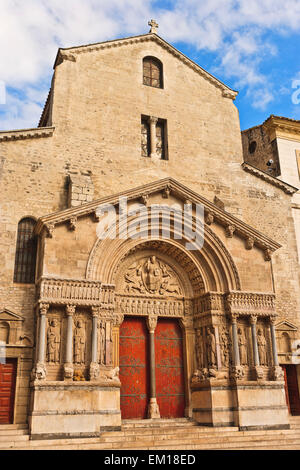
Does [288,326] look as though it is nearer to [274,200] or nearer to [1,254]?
[274,200]

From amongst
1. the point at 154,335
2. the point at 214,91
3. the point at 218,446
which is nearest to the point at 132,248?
the point at 154,335

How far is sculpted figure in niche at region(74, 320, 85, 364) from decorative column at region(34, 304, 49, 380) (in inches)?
36.6

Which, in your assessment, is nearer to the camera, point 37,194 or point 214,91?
point 37,194

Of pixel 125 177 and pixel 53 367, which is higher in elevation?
pixel 125 177

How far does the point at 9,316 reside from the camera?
13883mm

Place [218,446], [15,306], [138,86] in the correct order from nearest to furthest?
1. [218,446]
2. [15,306]
3. [138,86]

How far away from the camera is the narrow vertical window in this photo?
18344mm

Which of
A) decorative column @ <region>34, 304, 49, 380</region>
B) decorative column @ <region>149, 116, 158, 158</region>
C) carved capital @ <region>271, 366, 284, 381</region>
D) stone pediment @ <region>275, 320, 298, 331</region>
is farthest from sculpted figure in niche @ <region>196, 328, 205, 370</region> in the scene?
decorative column @ <region>149, 116, 158, 158</region>

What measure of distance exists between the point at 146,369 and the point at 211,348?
226cm

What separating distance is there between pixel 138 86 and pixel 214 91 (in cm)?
364

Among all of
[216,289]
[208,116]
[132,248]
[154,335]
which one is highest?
[208,116]

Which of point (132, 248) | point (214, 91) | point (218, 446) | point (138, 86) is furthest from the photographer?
point (214, 91)

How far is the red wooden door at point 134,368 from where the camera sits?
1477 cm

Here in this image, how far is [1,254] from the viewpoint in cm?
1454
